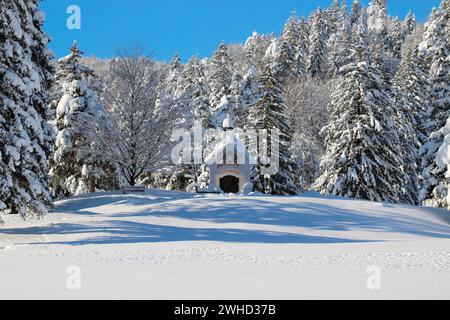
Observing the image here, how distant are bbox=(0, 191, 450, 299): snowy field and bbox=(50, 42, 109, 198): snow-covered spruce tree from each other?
604cm

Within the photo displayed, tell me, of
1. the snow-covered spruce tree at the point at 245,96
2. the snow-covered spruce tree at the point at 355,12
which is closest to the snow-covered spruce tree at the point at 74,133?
the snow-covered spruce tree at the point at 245,96

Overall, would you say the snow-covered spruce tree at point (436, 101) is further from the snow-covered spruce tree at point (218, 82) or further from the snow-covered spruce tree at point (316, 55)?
the snow-covered spruce tree at point (316, 55)

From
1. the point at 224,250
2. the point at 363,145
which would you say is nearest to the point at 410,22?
the point at 363,145

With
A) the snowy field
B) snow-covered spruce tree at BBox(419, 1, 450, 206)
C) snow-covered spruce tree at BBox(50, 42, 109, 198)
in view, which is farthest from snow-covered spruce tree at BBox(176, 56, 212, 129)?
the snowy field

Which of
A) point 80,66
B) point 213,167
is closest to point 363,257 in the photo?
point 213,167

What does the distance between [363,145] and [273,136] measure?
750cm

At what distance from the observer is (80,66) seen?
35.2 metres

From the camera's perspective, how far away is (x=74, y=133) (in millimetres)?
32812

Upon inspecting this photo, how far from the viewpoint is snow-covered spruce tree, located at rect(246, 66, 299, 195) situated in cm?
3684

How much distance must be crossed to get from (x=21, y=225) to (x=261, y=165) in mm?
19318

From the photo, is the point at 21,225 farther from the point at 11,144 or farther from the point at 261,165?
the point at 261,165

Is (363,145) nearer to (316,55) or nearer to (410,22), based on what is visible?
(316,55)

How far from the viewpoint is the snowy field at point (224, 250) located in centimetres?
797
